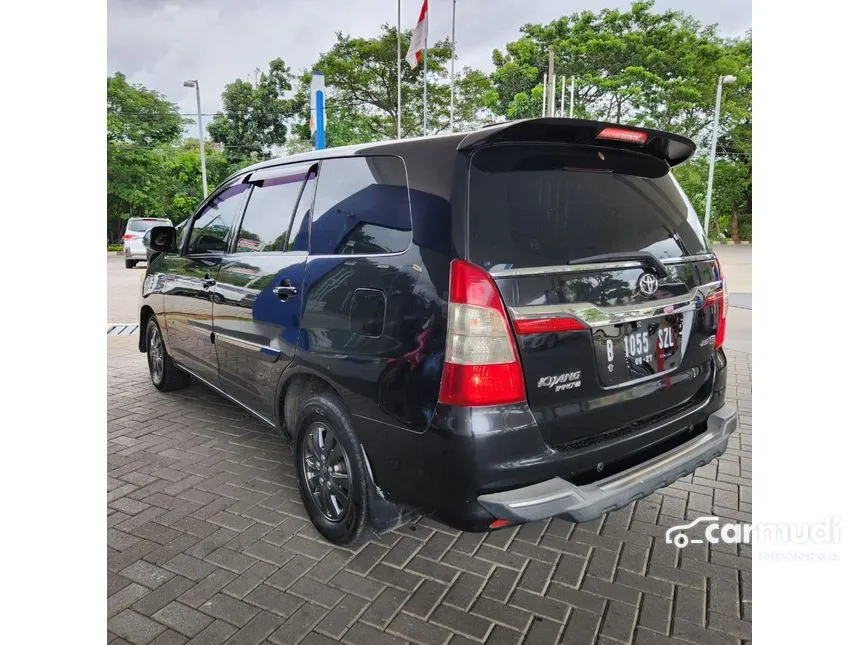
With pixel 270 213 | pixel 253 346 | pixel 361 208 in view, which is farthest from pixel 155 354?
pixel 361 208

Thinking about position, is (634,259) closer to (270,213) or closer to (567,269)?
(567,269)

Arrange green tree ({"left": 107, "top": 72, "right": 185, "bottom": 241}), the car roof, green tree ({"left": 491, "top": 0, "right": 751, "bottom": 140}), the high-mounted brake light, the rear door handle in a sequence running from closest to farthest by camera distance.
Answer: the car roof < the high-mounted brake light < the rear door handle < green tree ({"left": 491, "top": 0, "right": 751, "bottom": 140}) < green tree ({"left": 107, "top": 72, "right": 185, "bottom": 241})

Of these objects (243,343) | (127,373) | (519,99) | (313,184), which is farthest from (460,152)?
(519,99)

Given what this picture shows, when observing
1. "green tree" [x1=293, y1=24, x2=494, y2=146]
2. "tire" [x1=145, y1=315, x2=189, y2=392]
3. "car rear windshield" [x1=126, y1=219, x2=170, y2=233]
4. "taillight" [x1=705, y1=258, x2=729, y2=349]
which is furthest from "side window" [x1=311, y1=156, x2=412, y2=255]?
"green tree" [x1=293, y1=24, x2=494, y2=146]

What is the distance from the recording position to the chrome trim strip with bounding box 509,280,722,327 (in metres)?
2.01

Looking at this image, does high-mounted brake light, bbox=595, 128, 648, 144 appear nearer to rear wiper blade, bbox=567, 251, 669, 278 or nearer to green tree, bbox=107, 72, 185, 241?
rear wiper blade, bbox=567, 251, 669, 278

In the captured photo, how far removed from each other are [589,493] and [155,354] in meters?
4.39

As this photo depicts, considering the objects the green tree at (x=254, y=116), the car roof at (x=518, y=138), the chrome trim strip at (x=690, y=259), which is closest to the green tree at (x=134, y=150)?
the green tree at (x=254, y=116)

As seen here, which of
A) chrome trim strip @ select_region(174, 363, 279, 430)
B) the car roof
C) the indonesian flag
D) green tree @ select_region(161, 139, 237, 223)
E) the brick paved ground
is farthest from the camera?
green tree @ select_region(161, 139, 237, 223)

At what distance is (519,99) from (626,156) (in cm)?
2759

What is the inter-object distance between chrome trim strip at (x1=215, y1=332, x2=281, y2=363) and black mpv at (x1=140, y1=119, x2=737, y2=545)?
0.03 metres

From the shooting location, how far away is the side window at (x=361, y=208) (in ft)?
7.49

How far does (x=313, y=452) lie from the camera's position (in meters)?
2.78

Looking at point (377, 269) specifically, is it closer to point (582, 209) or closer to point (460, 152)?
point (460, 152)
